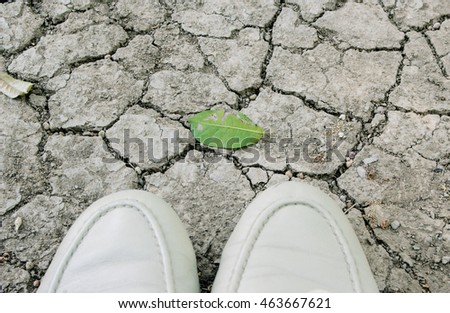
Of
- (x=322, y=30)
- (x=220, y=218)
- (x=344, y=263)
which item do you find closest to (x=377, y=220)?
(x=344, y=263)

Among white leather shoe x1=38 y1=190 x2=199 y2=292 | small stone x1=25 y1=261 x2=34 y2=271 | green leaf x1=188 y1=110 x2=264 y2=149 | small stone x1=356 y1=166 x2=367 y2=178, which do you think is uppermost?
green leaf x1=188 y1=110 x2=264 y2=149

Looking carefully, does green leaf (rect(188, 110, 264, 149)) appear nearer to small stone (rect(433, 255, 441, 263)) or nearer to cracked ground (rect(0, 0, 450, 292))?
cracked ground (rect(0, 0, 450, 292))

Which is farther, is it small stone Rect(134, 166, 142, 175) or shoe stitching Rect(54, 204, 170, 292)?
small stone Rect(134, 166, 142, 175)

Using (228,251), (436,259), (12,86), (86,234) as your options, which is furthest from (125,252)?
(436,259)

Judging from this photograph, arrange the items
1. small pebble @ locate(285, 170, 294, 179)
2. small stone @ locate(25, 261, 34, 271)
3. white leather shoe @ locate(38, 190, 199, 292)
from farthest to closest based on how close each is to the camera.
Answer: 1. small pebble @ locate(285, 170, 294, 179)
2. small stone @ locate(25, 261, 34, 271)
3. white leather shoe @ locate(38, 190, 199, 292)

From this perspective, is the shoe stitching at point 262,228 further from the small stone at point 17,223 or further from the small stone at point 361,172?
the small stone at point 17,223

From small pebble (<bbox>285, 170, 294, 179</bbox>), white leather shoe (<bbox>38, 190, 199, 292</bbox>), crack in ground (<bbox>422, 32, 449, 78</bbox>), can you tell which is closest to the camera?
white leather shoe (<bbox>38, 190, 199, 292</bbox>)

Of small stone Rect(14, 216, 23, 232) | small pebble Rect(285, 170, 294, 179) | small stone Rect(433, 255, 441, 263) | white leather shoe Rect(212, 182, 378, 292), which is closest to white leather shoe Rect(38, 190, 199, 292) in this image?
white leather shoe Rect(212, 182, 378, 292)

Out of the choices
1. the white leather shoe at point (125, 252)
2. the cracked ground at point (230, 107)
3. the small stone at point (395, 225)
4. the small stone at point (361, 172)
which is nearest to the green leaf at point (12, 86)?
the cracked ground at point (230, 107)

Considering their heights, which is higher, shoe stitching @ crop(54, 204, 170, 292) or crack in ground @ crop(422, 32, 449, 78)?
crack in ground @ crop(422, 32, 449, 78)
